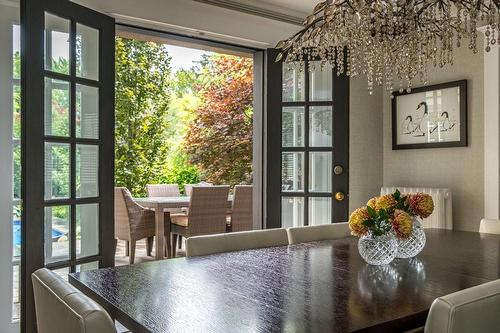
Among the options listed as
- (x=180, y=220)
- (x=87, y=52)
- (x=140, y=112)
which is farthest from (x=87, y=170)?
(x=140, y=112)

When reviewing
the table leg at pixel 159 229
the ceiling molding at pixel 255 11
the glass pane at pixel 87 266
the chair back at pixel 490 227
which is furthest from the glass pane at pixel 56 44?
the chair back at pixel 490 227

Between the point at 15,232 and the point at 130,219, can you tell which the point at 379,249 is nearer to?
the point at 15,232

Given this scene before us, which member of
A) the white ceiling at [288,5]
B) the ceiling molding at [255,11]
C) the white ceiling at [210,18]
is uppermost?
the white ceiling at [288,5]

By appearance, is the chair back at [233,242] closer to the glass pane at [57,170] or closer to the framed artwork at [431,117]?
the glass pane at [57,170]

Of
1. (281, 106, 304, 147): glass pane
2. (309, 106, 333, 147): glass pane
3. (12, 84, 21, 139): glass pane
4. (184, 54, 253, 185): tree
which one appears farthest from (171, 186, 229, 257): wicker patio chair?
(184, 54, 253, 185): tree

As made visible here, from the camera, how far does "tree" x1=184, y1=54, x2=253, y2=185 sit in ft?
28.5

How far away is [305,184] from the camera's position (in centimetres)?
387

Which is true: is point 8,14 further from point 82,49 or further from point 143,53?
point 143,53

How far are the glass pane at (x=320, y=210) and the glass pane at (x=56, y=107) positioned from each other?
2.10 meters

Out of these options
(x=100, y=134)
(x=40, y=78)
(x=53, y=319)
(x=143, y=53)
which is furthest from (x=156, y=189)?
(x=53, y=319)

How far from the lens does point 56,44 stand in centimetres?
265

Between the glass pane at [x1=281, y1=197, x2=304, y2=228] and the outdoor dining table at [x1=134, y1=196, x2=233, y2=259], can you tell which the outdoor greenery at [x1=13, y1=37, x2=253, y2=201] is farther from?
the glass pane at [x1=281, y1=197, x2=304, y2=228]

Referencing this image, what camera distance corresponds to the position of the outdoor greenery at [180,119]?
7844 mm

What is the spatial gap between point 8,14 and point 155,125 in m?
5.38
